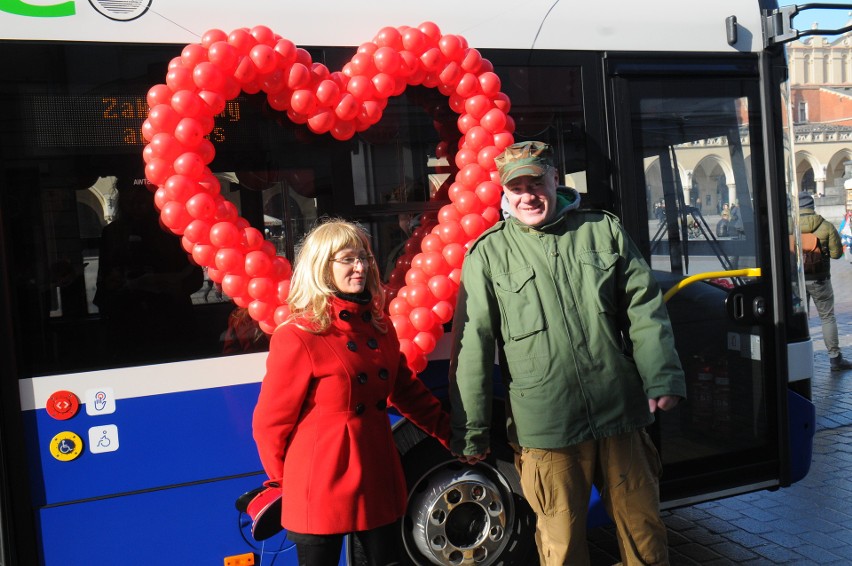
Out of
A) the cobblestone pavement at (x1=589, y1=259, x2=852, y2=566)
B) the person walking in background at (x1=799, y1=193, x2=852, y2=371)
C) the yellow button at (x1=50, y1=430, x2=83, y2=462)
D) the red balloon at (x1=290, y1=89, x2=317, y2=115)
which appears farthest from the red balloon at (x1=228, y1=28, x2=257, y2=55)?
the person walking in background at (x1=799, y1=193, x2=852, y2=371)

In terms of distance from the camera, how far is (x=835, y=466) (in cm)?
614

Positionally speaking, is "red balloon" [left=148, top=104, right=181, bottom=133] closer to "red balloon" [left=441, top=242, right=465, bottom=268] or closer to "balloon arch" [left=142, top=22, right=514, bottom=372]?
"balloon arch" [left=142, top=22, right=514, bottom=372]

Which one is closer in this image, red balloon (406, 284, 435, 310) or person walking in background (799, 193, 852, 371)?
red balloon (406, 284, 435, 310)

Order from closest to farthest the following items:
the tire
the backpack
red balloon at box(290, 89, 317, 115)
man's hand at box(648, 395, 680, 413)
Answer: man's hand at box(648, 395, 680, 413) → red balloon at box(290, 89, 317, 115) → the tire → the backpack

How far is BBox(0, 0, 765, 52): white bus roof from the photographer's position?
10.9ft

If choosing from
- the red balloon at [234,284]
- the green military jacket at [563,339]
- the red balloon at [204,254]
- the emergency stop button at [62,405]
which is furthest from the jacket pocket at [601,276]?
the emergency stop button at [62,405]

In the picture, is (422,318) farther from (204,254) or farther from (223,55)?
(223,55)

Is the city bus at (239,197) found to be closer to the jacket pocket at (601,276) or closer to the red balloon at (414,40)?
the red balloon at (414,40)

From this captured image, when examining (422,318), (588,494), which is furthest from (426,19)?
(588,494)

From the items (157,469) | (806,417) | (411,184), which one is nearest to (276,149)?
(411,184)

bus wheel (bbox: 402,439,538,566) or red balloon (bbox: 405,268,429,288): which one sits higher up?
red balloon (bbox: 405,268,429,288)

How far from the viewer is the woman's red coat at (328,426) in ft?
9.36

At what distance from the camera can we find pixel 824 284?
9594 mm

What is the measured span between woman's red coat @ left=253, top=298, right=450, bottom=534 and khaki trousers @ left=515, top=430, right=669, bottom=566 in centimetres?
60
